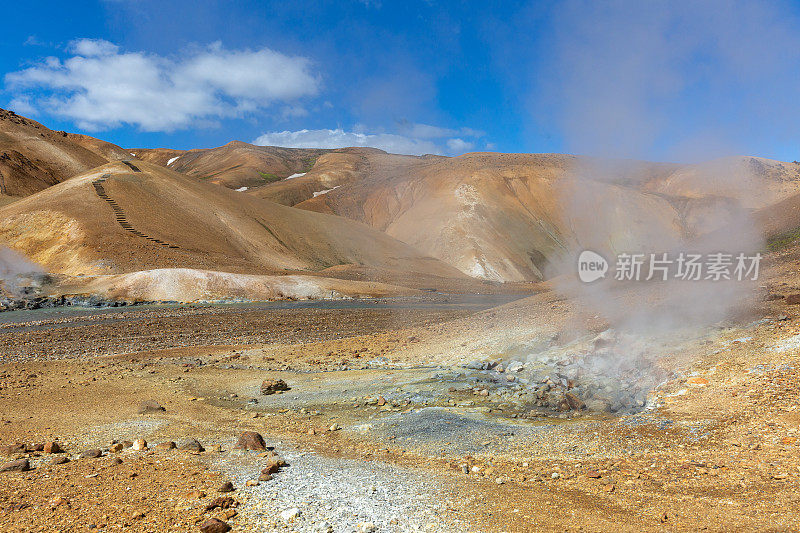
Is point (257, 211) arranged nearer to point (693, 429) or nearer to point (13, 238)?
point (13, 238)

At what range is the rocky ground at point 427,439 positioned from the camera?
18.5 feet

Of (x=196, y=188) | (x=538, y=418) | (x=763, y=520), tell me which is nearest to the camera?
(x=763, y=520)

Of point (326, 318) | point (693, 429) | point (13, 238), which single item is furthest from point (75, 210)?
point (693, 429)

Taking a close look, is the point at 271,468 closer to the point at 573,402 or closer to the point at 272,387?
the point at 272,387

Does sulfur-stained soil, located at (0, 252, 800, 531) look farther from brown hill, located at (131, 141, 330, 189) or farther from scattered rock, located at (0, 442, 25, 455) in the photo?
brown hill, located at (131, 141, 330, 189)

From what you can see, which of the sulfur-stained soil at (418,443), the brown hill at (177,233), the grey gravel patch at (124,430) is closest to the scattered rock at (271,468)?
the sulfur-stained soil at (418,443)

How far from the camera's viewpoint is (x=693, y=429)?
7789mm

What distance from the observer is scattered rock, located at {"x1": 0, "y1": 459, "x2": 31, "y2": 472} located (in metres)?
6.98

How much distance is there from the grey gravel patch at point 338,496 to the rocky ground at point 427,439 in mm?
29

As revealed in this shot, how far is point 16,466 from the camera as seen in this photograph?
7000mm

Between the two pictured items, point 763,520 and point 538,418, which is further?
point 538,418

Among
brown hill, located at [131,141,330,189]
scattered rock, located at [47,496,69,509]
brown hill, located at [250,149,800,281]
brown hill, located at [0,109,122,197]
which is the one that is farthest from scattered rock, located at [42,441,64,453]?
brown hill, located at [131,141,330,189]

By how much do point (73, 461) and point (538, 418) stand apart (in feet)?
25.3

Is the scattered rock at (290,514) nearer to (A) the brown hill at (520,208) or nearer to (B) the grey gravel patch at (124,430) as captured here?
(B) the grey gravel patch at (124,430)
